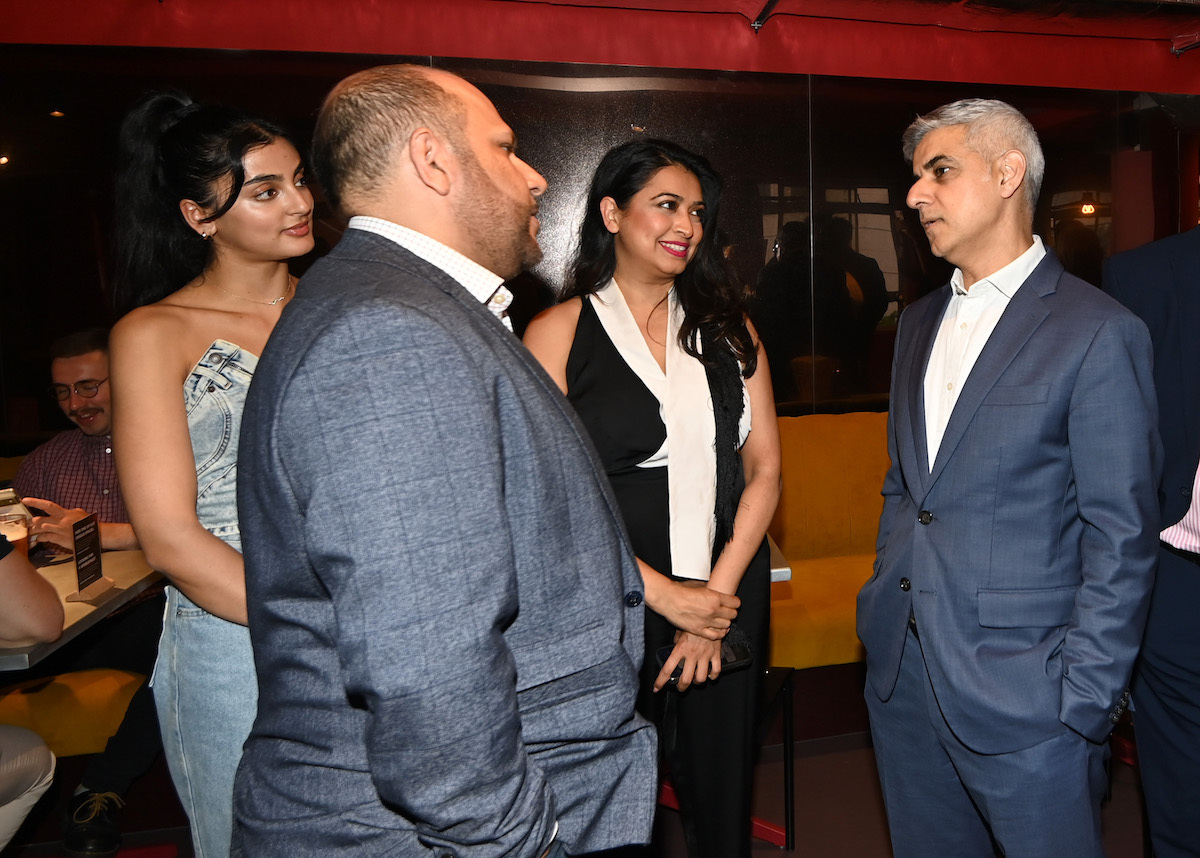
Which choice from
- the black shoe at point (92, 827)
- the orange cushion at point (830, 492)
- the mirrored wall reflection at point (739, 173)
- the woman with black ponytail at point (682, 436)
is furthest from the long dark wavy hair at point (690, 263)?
the black shoe at point (92, 827)

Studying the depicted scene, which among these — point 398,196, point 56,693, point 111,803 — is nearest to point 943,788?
point 398,196

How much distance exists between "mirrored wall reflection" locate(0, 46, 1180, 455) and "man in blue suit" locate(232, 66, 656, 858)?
9.08ft

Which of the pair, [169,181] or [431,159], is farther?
[169,181]

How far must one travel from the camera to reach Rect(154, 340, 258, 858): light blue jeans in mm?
1547

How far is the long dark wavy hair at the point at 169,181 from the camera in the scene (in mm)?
1648

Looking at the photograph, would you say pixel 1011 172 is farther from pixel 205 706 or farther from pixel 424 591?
pixel 205 706

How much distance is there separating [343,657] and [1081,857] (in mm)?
1509

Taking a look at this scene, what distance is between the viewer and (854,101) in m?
4.30

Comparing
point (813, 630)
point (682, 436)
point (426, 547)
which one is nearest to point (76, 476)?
point (682, 436)

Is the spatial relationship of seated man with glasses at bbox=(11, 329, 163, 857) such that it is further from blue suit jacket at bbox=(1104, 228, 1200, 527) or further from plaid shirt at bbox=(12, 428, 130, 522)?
blue suit jacket at bbox=(1104, 228, 1200, 527)

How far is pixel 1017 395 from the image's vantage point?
1.64 m

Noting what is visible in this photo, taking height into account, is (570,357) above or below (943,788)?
above

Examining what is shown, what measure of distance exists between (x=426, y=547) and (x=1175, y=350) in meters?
1.78

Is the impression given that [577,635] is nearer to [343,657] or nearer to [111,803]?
[343,657]
